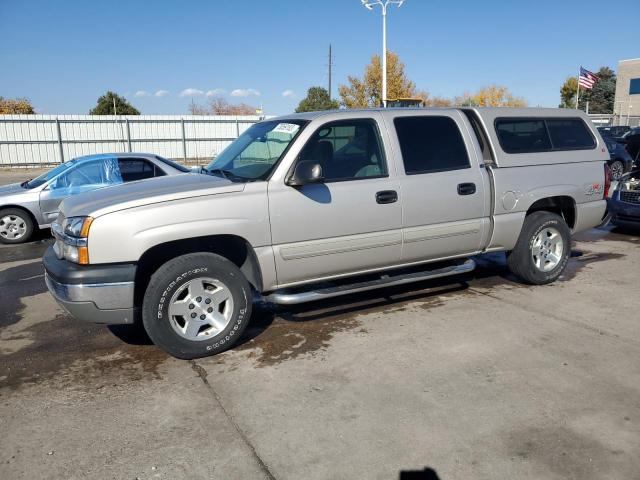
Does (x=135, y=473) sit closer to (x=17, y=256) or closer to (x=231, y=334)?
(x=231, y=334)

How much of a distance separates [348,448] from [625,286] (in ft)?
14.5

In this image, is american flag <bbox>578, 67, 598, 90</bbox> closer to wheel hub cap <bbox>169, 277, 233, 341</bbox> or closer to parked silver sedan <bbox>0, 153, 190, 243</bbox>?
parked silver sedan <bbox>0, 153, 190, 243</bbox>

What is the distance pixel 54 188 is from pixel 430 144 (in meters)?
7.14

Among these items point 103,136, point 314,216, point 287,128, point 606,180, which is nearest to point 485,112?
point 606,180

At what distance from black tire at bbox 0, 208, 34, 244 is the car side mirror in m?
7.00

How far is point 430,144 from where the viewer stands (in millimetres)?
4996

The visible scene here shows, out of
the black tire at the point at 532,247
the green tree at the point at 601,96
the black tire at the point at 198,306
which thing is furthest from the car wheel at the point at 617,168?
the green tree at the point at 601,96

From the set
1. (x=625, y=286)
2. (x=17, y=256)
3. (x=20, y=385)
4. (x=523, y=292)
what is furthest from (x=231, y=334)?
(x=17, y=256)

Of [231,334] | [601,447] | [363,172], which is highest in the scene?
[363,172]

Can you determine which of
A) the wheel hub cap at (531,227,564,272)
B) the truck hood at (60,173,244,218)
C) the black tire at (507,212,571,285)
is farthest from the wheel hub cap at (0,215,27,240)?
the wheel hub cap at (531,227,564,272)

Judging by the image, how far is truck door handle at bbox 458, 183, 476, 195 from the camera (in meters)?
5.04

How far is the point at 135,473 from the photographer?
275 cm

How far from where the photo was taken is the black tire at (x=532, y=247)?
5648mm

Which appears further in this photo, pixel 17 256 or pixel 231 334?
pixel 17 256
